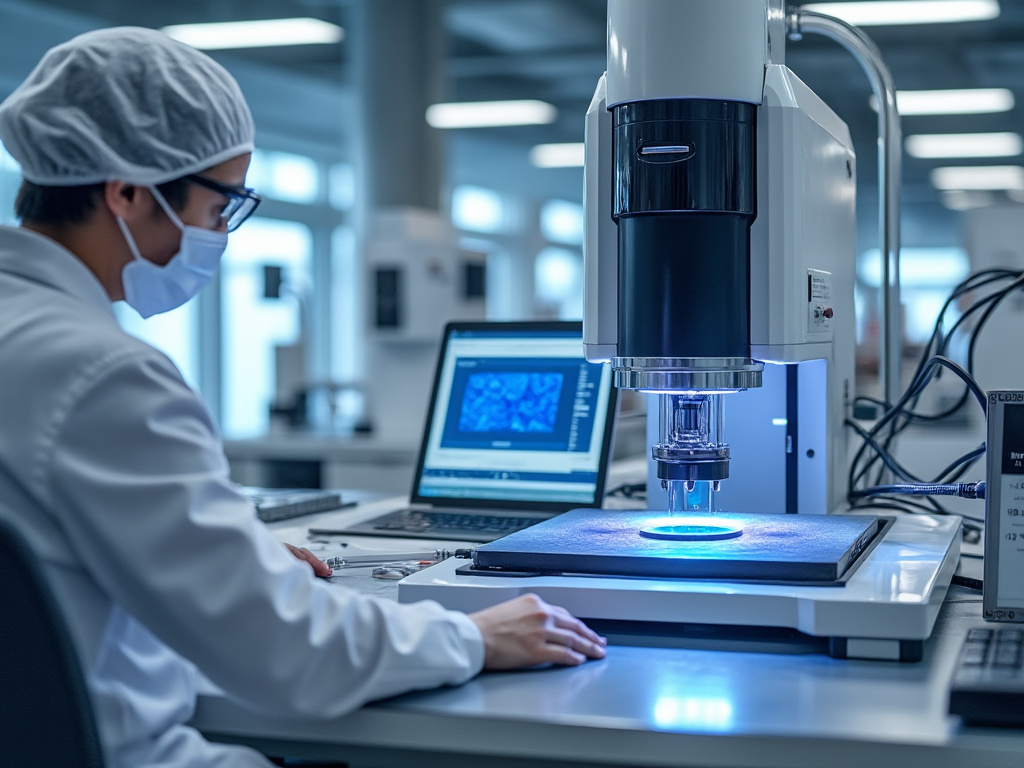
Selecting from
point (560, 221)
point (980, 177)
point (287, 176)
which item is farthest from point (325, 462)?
point (560, 221)

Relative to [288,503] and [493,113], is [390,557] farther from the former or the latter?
[493,113]

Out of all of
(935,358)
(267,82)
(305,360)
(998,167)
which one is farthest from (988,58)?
(935,358)

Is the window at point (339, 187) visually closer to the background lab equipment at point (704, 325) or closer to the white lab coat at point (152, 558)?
the background lab equipment at point (704, 325)

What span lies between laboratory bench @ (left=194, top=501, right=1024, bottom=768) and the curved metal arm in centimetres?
Result: 79

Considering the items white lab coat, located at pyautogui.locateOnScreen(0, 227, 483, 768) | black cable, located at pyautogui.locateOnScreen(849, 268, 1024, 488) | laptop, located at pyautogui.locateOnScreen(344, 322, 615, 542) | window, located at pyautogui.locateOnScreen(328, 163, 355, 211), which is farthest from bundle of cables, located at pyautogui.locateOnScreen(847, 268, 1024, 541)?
window, located at pyautogui.locateOnScreen(328, 163, 355, 211)

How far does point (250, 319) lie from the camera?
8.41 metres

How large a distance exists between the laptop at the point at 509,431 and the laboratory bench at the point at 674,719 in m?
0.60

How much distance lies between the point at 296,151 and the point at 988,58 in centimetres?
508

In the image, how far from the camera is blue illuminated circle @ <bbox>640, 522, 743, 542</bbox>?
3.64 ft

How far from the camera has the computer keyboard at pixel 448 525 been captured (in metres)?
1.43

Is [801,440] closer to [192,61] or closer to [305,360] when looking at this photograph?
[192,61]

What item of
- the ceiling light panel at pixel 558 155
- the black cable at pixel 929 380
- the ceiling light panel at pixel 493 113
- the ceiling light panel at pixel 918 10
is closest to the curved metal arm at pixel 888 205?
the black cable at pixel 929 380

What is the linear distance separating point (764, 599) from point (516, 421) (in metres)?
0.76

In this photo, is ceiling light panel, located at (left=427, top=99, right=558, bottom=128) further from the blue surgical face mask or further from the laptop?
the blue surgical face mask
